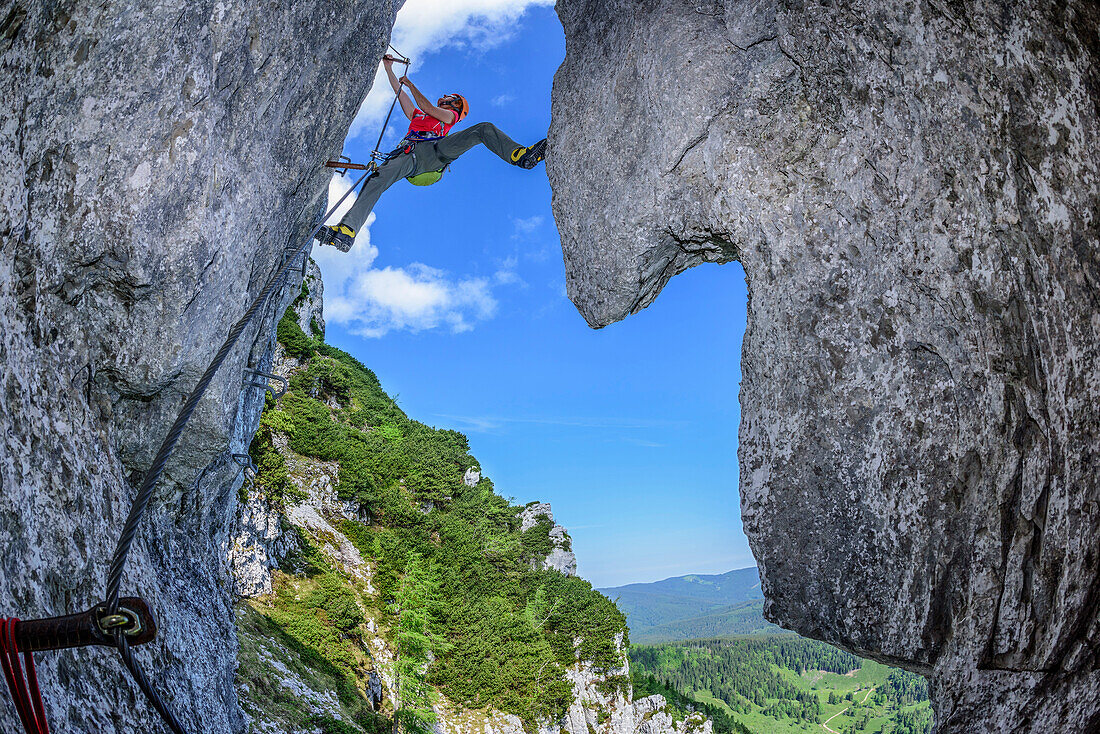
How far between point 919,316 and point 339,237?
31.5 ft

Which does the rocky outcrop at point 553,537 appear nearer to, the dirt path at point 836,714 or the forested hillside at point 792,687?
the forested hillside at point 792,687

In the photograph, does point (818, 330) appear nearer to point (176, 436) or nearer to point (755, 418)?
point (755, 418)

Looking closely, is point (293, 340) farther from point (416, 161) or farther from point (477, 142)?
point (477, 142)

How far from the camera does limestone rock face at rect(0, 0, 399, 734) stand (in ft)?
13.8

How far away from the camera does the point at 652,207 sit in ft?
21.7

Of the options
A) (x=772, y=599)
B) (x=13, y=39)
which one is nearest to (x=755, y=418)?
(x=772, y=599)

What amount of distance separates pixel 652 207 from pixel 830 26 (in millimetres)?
2254

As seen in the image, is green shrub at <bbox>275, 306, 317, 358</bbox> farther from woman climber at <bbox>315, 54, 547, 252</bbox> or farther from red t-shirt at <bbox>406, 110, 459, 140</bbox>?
red t-shirt at <bbox>406, 110, 459, 140</bbox>

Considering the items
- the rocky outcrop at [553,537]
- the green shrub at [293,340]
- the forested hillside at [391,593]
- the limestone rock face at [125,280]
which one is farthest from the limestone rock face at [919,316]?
the green shrub at [293,340]

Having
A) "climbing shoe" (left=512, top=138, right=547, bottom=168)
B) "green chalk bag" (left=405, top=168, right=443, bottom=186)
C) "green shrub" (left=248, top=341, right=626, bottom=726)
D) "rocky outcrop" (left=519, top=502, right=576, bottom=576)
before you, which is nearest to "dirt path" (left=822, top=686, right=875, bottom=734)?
"rocky outcrop" (left=519, top=502, right=576, bottom=576)

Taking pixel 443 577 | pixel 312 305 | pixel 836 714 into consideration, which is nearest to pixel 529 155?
pixel 443 577

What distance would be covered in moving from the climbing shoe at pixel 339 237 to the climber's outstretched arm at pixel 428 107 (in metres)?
2.71

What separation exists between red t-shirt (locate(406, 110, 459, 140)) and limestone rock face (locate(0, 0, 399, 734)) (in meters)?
4.63

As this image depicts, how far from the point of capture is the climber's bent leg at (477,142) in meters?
10.7
